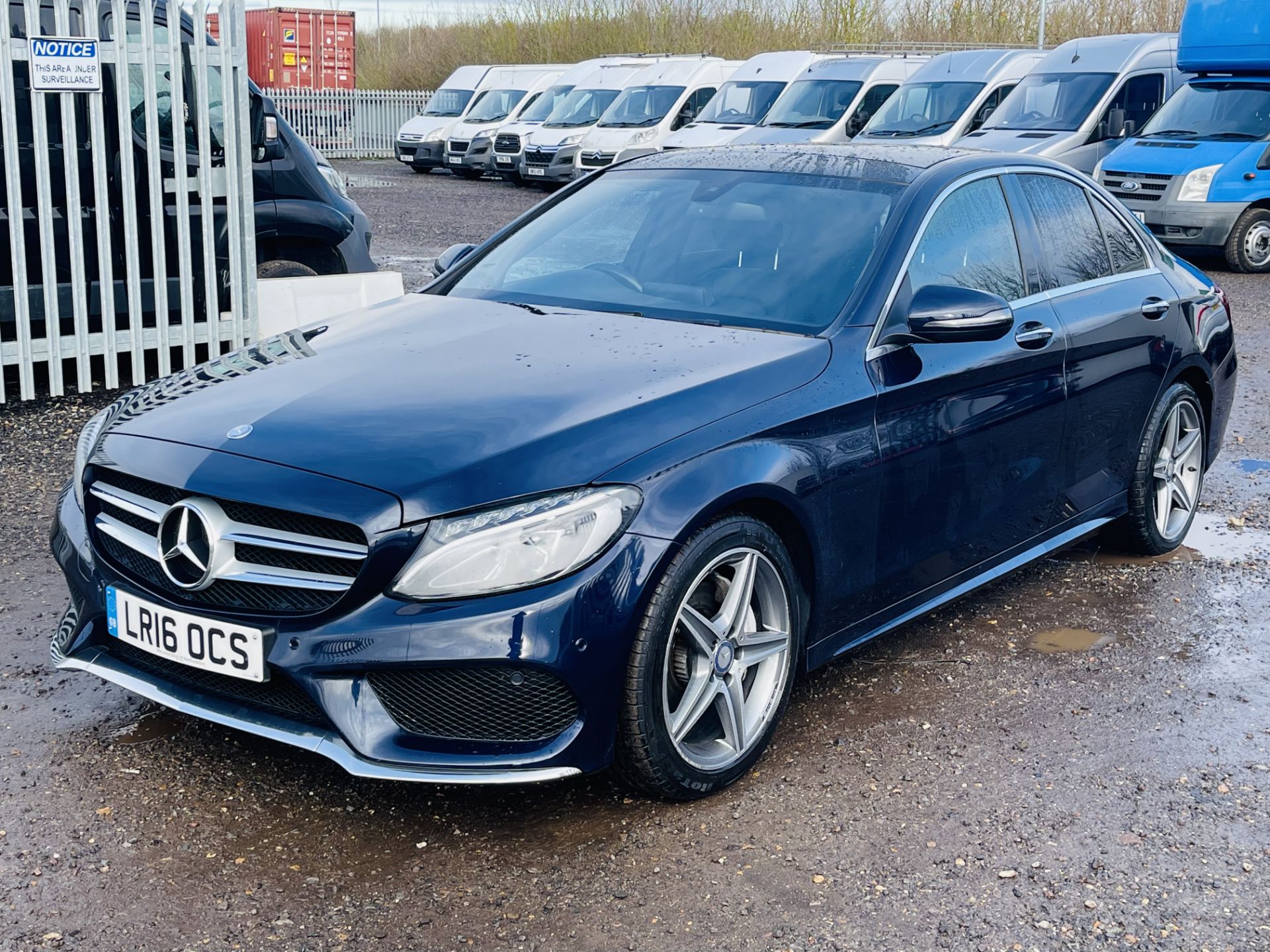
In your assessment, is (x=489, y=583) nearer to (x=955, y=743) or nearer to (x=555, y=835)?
(x=555, y=835)

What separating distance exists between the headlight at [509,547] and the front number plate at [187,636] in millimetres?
376

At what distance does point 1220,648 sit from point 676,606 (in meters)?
2.35

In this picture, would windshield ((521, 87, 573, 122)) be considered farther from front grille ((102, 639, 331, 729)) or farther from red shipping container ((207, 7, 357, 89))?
front grille ((102, 639, 331, 729))

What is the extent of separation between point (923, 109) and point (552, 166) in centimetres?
728

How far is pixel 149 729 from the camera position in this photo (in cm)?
388

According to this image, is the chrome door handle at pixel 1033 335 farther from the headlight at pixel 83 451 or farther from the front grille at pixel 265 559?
the headlight at pixel 83 451

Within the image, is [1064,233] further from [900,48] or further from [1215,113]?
[900,48]

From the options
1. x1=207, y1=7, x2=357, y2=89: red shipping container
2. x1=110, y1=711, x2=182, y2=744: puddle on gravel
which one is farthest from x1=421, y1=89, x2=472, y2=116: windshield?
x1=110, y1=711, x2=182, y2=744: puddle on gravel

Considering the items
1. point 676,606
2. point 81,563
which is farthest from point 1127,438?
point 81,563

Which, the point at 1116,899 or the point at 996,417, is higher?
the point at 996,417

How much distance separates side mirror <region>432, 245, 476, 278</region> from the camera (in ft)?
17.0

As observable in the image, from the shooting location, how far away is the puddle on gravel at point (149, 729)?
3824mm

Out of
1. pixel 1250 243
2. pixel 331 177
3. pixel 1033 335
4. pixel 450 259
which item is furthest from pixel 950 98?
pixel 1033 335

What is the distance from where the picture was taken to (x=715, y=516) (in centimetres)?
342
